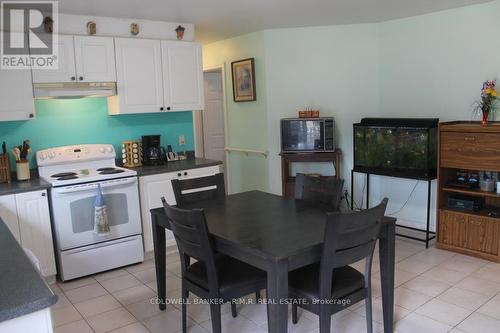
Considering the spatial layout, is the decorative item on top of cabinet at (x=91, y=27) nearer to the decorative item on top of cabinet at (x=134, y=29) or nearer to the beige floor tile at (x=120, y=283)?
the decorative item on top of cabinet at (x=134, y=29)

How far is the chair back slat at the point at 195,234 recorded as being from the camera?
2178 mm

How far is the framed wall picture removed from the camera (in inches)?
194

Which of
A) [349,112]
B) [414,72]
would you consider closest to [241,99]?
[349,112]

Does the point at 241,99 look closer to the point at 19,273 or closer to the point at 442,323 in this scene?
the point at 442,323

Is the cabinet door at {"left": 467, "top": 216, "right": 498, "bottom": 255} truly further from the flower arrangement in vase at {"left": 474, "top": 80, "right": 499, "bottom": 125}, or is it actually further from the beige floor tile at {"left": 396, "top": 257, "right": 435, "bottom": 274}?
the flower arrangement in vase at {"left": 474, "top": 80, "right": 499, "bottom": 125}

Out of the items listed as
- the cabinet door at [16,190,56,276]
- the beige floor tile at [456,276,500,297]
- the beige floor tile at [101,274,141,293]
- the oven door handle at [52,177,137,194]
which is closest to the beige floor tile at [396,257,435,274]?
the beige floor tile at [456,276,500,297]

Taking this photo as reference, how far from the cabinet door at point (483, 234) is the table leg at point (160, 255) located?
2.64 meters

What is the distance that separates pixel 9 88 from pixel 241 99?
253 centimetres

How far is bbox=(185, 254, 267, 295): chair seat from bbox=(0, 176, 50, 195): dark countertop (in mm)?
1539

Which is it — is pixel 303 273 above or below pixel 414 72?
below

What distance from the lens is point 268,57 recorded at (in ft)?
15.7

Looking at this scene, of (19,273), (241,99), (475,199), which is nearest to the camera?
(19,273)

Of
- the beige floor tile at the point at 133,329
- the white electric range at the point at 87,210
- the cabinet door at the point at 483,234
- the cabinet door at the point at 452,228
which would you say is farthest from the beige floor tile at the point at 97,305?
the cabinet door at the point at 483,234

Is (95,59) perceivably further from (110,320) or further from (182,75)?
(110,320)
